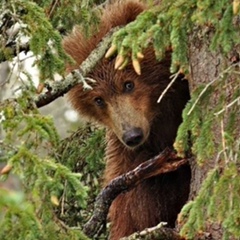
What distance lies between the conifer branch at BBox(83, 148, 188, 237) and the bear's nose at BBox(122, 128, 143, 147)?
0.81ft

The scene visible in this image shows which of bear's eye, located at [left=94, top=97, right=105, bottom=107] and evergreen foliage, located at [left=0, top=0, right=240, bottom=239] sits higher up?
evergreen foliage, located at [left=0, top=0, right=240, bottom=239]

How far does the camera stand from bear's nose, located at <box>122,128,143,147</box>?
5883 millimetres

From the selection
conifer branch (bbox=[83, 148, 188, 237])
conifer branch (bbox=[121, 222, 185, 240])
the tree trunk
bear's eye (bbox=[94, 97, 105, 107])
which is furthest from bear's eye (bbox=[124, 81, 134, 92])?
conifer branch (bbox=[121, 222, 185, 240])

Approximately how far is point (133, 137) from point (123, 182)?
40cm

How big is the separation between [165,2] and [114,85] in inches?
103

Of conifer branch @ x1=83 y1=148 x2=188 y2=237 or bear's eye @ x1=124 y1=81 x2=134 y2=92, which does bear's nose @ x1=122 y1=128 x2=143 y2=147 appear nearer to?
conifer branch @ x1=83 y1=148 x2=188 y2=237

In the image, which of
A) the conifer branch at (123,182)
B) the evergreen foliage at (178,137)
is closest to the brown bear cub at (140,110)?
the conifer branch at (123,182)

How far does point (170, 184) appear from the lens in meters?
6.52

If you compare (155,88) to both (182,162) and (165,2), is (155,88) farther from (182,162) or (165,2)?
(165,2)

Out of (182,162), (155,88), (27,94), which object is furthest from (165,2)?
(155,88)

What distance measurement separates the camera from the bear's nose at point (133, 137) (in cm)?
588

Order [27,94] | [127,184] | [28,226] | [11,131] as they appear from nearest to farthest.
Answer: [28,226]
[11,131]
[27,94]
[127,184]

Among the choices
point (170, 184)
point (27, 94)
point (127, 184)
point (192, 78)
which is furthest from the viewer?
point (170, 184)

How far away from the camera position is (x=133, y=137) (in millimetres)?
5879
